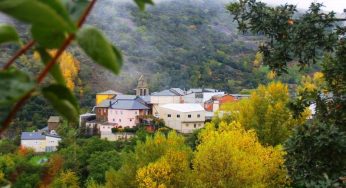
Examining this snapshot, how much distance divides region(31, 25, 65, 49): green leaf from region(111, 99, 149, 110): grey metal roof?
→ 3604cm

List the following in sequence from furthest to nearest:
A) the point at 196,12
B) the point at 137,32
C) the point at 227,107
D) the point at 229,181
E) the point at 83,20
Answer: the point at 196,12 → the point at 137,32 → the point at 227,107 → the point at 229,181 → the point at 83,20

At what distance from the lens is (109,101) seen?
38.7m

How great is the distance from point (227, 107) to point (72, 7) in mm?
21777

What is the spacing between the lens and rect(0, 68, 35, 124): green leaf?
1.81 feet

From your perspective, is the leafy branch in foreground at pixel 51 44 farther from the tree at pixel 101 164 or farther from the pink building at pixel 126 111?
the pink building at pixel 126 111

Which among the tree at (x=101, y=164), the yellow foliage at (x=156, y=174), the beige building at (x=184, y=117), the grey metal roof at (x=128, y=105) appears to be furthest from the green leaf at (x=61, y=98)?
the grey metal roof at (x=128, y=105)

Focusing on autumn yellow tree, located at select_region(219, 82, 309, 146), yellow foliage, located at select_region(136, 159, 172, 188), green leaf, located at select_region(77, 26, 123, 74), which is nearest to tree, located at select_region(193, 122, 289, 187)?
yellow foliage, located at select_region(136, 159, 172, 188)

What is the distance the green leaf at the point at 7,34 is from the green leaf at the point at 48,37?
0.12ft

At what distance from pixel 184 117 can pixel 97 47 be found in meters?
34.9

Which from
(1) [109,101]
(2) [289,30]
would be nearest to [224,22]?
(1) [109,101]

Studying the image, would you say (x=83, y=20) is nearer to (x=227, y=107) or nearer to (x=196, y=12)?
(x=227, y=107)

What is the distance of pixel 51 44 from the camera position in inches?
24.6

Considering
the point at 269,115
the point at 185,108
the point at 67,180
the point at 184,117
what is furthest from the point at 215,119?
the point at 185,108

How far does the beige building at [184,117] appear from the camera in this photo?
35375 mm
